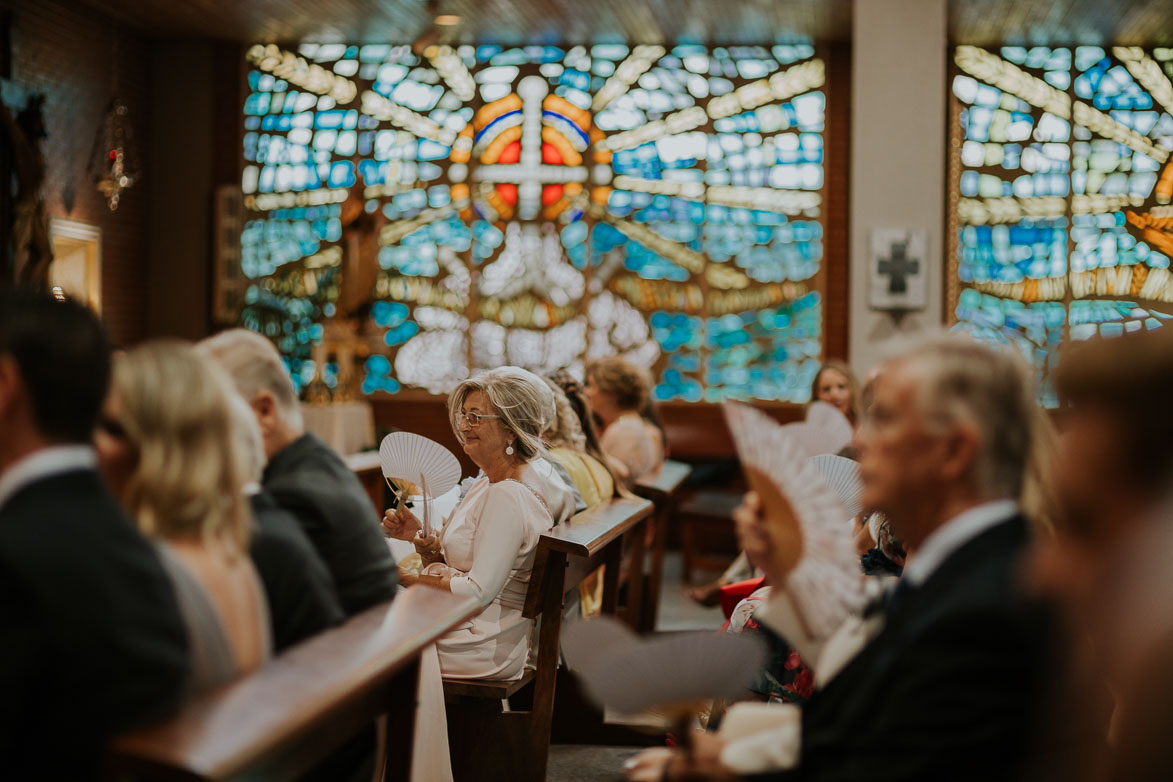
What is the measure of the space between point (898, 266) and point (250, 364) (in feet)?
22.4

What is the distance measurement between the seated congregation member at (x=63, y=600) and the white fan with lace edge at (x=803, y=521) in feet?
2.92

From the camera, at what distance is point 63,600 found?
1.45m

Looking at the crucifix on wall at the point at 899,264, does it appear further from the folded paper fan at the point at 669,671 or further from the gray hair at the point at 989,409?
the folded paper fan at the point at 669,671

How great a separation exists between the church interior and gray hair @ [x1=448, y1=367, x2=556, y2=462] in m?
0.02

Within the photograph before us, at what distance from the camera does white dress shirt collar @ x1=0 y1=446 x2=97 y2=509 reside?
153 cm

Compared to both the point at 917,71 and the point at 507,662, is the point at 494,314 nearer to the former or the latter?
the point at 917,71

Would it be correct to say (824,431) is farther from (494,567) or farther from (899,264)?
(494,567)

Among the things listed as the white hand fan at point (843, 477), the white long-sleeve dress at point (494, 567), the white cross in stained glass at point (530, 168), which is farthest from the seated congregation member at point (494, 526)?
the white cross in stained glass at point (530, 168)

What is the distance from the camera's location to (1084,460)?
1.34 meters

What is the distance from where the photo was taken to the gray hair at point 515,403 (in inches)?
140

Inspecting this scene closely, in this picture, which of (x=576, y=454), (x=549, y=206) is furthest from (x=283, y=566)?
(x=549, y=206)

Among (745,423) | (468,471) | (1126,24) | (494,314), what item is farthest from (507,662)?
(1126,24)

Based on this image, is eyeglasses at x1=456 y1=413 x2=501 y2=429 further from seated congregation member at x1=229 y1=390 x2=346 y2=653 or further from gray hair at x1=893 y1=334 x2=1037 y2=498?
gray hair at x1=893 y1=334 x2=1037 y2=498

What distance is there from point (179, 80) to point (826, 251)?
5917 mm
